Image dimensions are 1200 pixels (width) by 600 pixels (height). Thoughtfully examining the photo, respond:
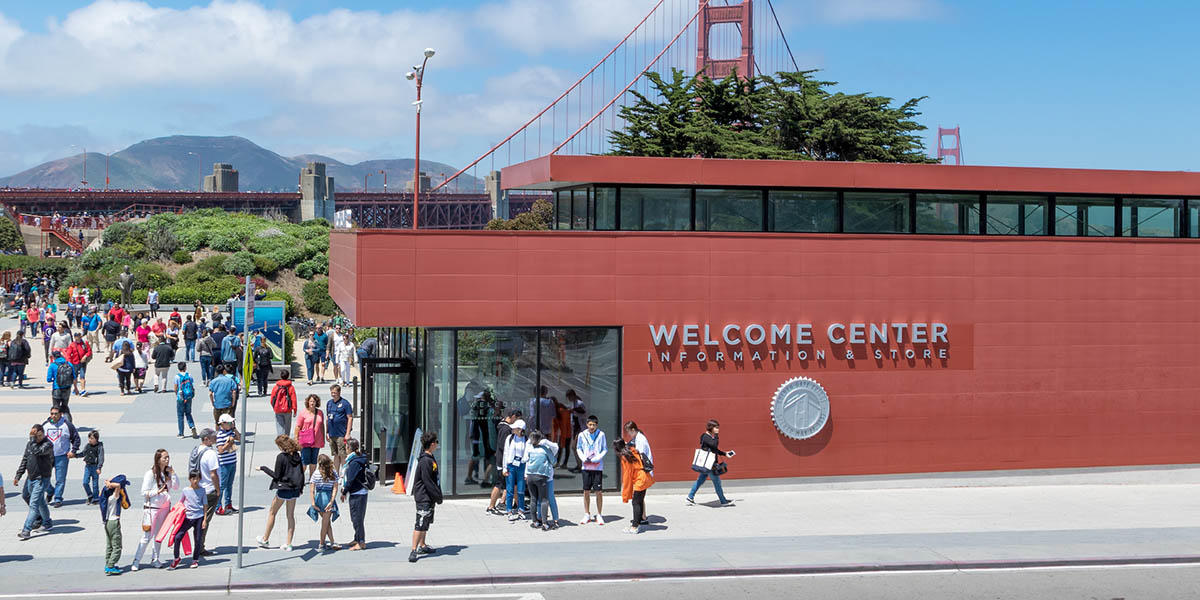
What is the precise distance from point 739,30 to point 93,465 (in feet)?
294

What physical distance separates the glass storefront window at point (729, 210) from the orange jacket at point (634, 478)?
5.32 m

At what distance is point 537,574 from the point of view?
14.5 meters

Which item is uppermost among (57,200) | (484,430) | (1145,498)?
(57,200)

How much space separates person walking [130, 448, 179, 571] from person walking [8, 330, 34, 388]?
58.8 feet

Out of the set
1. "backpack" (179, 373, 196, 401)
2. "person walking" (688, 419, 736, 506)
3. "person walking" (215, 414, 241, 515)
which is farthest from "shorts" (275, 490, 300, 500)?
"backpack" (179, 373, 196, 401)

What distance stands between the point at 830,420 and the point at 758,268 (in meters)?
3.14

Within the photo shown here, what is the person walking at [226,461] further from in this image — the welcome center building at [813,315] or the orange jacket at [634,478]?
the orange jacket at [634,478]

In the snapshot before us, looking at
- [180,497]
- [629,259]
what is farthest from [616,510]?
[180,497]

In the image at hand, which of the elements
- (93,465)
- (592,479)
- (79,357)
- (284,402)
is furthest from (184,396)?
(592,479)

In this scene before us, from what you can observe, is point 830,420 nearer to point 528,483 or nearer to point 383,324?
point 528,483

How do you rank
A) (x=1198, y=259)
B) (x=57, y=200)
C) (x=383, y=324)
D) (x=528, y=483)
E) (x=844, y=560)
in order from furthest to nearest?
(x=57, y=200) < (x=1198, y=259) < (x=383, y=324) < (x=528, y=483) < (x=844, y=560)

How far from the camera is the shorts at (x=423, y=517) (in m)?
15.2

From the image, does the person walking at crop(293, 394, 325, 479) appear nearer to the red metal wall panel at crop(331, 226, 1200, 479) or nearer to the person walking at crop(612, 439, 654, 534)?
the red metal wall panel at crop(331, 226, 1200, 479)

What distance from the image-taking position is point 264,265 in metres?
68.1
